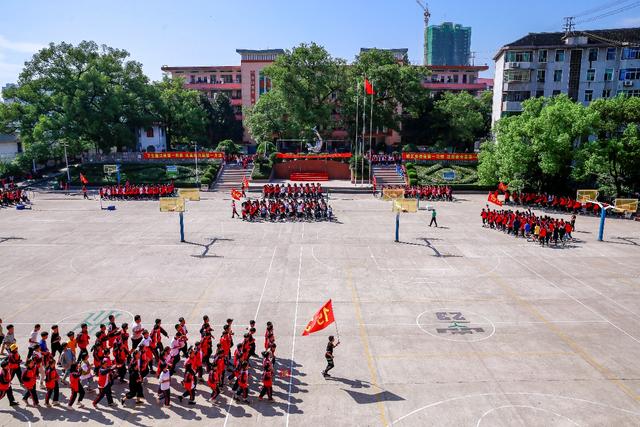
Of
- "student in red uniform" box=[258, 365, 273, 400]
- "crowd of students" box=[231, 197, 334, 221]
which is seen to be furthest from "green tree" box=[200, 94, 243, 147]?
"student in red uniform" box=[258, 365, 273, 400]

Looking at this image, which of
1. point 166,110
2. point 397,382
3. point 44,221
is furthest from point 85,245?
point 166,110

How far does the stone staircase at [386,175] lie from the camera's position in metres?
52.9

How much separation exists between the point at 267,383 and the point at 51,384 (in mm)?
5288

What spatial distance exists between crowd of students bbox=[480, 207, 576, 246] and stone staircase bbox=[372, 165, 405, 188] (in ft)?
65.9

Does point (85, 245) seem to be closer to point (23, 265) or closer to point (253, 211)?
point (23, 265)

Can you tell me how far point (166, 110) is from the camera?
204 feet

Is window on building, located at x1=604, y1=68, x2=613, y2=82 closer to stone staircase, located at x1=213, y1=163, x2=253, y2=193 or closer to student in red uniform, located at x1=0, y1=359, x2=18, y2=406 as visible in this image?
stone staircase, located at x1=213, y1=163, x2=253, y2=193

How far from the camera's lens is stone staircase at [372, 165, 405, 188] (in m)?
52.9

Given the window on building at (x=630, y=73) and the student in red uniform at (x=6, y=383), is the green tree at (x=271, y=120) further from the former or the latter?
the student in red uniform at (x=6, y=383)

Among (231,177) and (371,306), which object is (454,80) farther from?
(371,306)

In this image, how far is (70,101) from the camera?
171ft

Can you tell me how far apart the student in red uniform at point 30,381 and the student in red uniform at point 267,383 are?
5.58 metres

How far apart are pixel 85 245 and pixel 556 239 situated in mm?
27250

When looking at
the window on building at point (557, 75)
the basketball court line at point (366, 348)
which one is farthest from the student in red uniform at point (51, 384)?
the window on building at point (557, 75)
